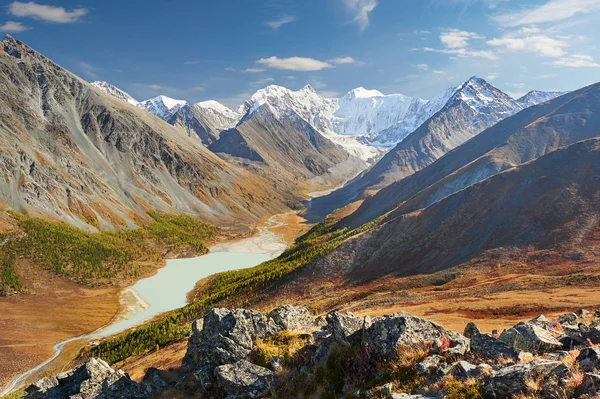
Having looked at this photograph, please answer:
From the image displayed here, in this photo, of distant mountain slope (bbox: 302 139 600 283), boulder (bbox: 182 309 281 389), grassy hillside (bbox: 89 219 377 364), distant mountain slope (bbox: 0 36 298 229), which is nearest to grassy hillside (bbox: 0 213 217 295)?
distant mountain slope (bbox: 0 36 298 229)

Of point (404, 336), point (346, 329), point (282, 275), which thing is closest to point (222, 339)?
point (346, 329)

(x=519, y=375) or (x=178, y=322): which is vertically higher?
(x=519, y=375)

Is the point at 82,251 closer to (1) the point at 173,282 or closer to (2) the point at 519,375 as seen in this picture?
(1) the point at 173,282

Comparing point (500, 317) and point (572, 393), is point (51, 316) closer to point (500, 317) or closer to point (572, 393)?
point (500, 317)

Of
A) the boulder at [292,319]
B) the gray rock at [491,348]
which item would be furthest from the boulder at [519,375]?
the boulder at [292,319]

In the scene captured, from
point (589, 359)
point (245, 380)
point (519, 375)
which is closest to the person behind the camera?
point (519, 375)

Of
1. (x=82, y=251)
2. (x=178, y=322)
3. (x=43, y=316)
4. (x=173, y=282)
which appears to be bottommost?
(x=178, y=322)

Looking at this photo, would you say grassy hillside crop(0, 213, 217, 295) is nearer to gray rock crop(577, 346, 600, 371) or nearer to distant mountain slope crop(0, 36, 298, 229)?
distant mountain slope crop(0, 36, 298, 229)
